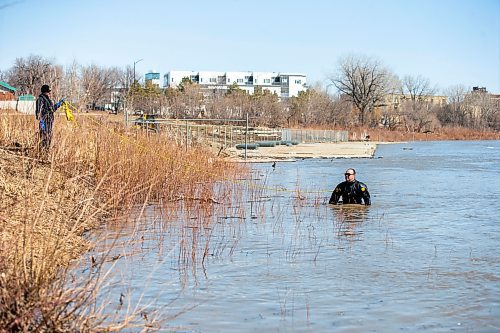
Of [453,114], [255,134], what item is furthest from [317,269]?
[453,114]

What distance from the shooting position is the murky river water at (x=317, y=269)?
802cm

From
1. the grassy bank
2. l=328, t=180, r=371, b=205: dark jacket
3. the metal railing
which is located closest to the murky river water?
l=328, t=180, r=371, b=205: dark jacket

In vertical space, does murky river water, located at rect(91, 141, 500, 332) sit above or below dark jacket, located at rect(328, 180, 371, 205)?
below

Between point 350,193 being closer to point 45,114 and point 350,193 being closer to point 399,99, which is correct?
point 45,114

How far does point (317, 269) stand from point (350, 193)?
780 centimetres

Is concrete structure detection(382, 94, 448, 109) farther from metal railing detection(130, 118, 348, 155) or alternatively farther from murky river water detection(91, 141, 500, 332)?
murky river water detection(91, 141, 500, 332)

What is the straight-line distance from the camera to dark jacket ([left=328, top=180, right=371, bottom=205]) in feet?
59.0

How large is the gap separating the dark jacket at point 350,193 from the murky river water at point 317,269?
302 mm

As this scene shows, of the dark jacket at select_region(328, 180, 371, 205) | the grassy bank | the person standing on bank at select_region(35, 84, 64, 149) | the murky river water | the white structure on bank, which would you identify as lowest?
the murky river water

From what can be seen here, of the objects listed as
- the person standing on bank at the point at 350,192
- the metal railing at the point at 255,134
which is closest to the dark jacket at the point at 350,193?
the person standing on bank at the point at 350,192

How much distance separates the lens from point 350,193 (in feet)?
59.5

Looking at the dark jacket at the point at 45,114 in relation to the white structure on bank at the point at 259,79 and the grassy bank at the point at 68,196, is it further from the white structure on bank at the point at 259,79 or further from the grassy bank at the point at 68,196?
the white structure on bank at the point at 259,79

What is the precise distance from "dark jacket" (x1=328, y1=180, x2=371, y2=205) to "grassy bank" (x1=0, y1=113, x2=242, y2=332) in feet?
10.2

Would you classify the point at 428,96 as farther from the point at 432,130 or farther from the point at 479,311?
the point at 479,311
